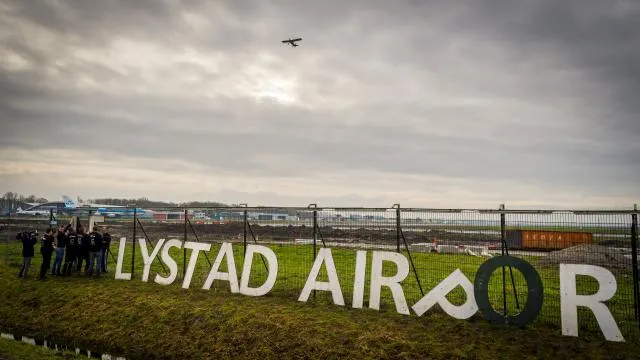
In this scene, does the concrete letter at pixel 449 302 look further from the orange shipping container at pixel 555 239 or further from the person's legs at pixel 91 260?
the person's legs at pixel 91 260

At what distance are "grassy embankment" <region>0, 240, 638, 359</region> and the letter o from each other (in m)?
0.27

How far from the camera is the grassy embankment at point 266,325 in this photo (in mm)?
9586

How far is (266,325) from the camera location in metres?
11.3

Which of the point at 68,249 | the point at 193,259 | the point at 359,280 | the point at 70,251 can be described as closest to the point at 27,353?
the point at 193,259

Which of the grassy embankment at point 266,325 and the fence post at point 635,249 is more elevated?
the fence post at point 635,249

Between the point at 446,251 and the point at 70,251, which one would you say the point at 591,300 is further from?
the point at 70,251

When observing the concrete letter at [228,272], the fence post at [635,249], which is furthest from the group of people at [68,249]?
the fence post at [635,249]

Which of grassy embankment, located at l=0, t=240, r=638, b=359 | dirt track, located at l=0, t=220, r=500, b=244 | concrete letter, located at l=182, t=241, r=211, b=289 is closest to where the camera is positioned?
grassy embankment, located at l=0, t=240, r=638, b=359

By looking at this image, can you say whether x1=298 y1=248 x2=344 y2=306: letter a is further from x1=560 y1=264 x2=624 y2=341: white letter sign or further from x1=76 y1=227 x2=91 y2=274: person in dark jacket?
x1=76 y1=227 x2=91 y2=274: person in dark jacket

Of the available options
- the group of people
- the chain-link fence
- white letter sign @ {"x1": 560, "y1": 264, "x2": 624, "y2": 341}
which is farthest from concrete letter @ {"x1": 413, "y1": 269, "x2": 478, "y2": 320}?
the group of people

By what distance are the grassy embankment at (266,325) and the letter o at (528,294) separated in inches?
10.6

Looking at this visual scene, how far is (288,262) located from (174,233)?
530cm

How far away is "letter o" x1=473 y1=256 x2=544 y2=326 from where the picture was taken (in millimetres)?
10367

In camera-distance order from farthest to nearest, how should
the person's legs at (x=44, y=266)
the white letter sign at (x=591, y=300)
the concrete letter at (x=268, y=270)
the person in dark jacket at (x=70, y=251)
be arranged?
1. the person in dark jacket at (x=70, y=251)
2. the person's legs at (x=44, y=266)
3. the concrete letter at (x=268, y=270)
4. the white letter sign at (x=591, y=300)
